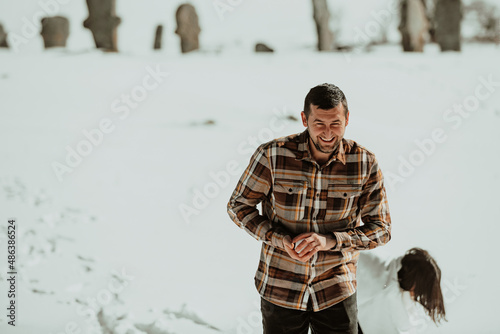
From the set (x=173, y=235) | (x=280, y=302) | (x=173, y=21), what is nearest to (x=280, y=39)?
(x=173, y=21)

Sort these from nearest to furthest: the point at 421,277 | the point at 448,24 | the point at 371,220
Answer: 1. the point at 371,220
2. the point at 421,277
3. the point at 448,24

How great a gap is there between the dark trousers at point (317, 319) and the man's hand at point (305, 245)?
157 millimetres

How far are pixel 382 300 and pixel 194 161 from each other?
3.60ft

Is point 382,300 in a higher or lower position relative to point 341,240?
lower

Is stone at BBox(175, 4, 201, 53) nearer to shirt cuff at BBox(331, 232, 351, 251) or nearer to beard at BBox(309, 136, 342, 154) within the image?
beard at BBox(309, 136, 342, 154)

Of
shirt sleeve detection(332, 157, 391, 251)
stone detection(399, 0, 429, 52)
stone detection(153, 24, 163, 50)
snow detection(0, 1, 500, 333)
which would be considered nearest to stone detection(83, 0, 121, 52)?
snow detection(0, 1, 500, 333)

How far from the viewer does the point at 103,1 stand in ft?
8.04

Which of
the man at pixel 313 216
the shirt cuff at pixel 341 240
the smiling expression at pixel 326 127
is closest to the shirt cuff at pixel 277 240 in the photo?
the man at pixel 313 216

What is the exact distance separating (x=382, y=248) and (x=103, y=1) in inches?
72.8

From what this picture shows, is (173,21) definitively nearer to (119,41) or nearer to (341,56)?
(119,41)

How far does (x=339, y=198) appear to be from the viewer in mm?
1205

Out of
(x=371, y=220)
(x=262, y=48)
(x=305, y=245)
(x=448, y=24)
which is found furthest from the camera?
(x=448, y=24)

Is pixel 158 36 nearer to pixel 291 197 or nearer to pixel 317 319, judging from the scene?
pixel 291 197

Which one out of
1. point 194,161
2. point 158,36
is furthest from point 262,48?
point 194,161
